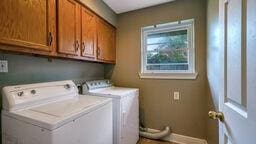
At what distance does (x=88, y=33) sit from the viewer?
1.98 m

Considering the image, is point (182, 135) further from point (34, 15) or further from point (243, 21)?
point (34, 15)

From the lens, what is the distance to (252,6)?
1.82ft

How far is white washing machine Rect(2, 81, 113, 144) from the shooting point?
971 mm

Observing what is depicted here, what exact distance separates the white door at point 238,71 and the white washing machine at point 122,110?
3.86ft

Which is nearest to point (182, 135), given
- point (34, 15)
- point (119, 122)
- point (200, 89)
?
point (200, 89)

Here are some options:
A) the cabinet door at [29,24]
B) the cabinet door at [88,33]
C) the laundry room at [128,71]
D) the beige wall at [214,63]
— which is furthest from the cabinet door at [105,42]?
the beige wall at [214,63]

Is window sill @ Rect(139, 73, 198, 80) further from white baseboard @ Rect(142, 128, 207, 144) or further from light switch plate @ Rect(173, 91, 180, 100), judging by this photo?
white baseboard @ Rect(142, 128, 207, 144)

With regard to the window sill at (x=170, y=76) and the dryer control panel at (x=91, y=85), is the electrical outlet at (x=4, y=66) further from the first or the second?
the window sill at (x=170, y=76)

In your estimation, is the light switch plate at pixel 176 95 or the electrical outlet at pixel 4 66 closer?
the electrical outlet at pixel 4 66

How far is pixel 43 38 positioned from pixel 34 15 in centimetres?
20

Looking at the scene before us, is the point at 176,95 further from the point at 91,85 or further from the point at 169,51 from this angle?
the point at 91,85

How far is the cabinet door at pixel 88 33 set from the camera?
1.89 meters

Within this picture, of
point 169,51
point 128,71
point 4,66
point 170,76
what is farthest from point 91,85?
point 169,51

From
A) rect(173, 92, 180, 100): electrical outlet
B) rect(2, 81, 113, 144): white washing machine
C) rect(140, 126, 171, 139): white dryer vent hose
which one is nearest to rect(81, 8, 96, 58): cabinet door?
rect(2, 81, 113, 144): white washing machine
